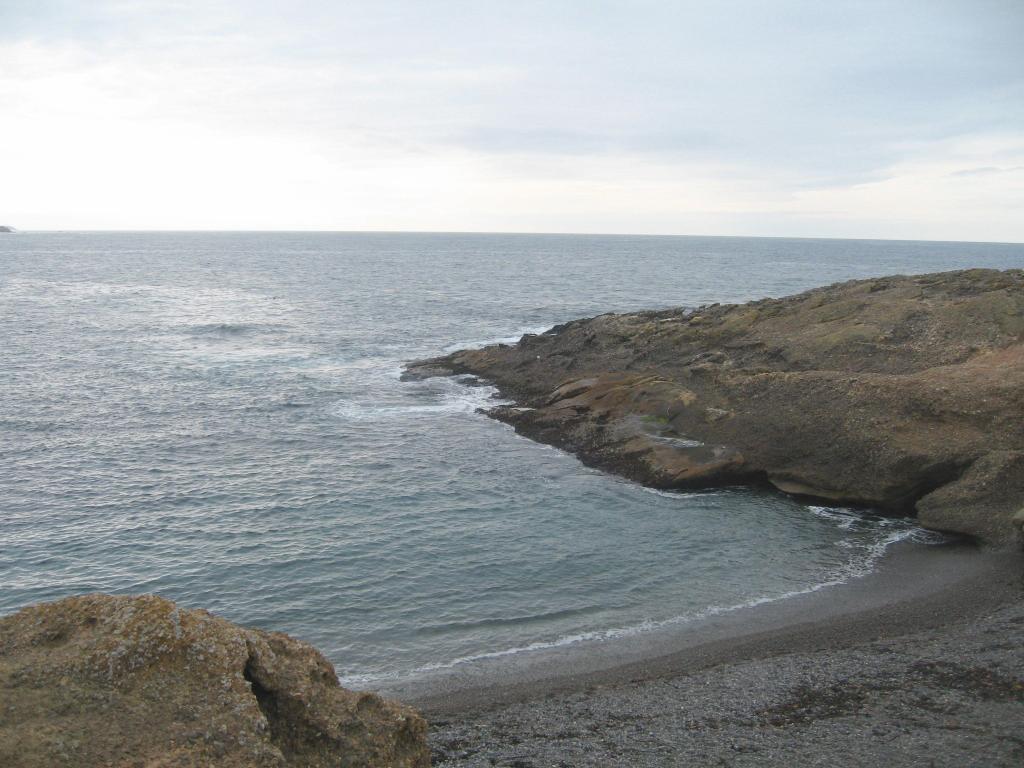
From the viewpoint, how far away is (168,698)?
1027cm

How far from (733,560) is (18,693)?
883 inches

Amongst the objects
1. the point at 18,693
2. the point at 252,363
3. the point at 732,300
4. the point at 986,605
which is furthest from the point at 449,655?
the point at 732,300

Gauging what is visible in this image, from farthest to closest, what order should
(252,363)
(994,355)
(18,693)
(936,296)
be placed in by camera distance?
(252,363)
(936,296)
(994,355)
(18,693)

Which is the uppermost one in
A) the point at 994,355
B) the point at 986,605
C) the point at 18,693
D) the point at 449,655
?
the point at 994,355

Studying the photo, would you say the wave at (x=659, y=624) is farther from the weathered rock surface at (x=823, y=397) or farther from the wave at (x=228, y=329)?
the wave at (x=228, y=329)

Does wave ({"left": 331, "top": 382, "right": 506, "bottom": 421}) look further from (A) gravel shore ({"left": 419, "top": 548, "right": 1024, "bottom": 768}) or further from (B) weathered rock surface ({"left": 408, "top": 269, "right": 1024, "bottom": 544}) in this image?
(A) gravel shore ({"left": 419, "top": 548, "right": 1024, "bottom": 768})

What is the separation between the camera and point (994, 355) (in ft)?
121

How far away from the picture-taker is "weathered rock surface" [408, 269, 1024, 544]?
30.8 meters

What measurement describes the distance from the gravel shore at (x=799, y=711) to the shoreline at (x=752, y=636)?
142 millimetres

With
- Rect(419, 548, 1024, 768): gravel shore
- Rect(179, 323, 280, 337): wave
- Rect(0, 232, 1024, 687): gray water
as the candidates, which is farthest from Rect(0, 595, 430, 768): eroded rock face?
Rect(179, 323, 280, 337): wave

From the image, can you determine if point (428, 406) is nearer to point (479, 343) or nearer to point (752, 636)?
point (479, 343)

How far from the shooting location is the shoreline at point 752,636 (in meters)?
19.9

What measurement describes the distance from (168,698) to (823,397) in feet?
102

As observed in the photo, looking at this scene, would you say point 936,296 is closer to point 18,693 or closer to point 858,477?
point 858,477
